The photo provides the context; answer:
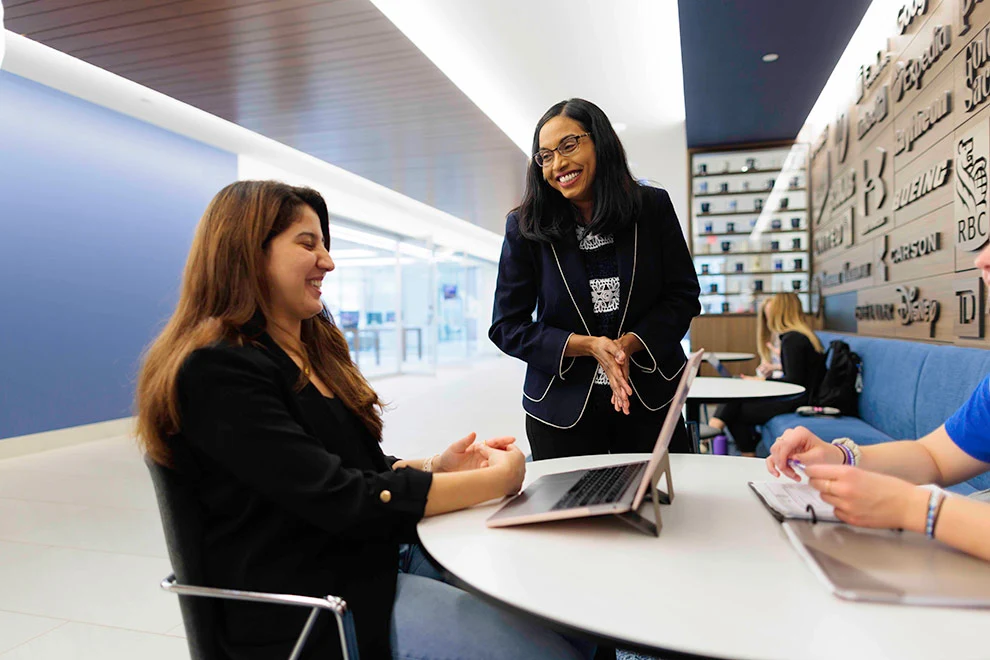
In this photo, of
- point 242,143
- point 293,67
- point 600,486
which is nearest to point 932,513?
point 600,486

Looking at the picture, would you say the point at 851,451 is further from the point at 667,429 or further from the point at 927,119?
the point at 927,119

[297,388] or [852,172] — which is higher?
[852,172]

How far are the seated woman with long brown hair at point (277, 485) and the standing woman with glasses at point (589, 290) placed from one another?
1.86 ft

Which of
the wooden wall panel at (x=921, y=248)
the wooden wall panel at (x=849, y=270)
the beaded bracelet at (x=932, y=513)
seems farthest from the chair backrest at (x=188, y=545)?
the wooden wall panel at (x=849, y=270)

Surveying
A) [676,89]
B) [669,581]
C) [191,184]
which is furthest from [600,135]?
[191,184]

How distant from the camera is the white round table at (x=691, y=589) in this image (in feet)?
2.00

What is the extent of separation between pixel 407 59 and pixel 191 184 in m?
3.92

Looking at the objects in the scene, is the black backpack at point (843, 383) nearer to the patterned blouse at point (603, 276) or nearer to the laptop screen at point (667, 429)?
the patterned blouse at point (603, 276)

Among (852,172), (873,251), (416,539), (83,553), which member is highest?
(852,172)

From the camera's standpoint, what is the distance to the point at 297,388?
104cm

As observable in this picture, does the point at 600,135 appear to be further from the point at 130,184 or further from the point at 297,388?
the point at 130,184

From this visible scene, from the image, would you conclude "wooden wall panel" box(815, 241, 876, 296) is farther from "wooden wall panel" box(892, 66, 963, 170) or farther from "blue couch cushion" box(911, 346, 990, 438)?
"blue couch cushion" box(911, 346, 990, 438)

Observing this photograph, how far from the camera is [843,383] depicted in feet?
12.9

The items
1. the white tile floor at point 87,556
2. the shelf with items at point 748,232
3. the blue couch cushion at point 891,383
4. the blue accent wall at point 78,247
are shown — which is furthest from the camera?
the shelf with items at point 748,232
